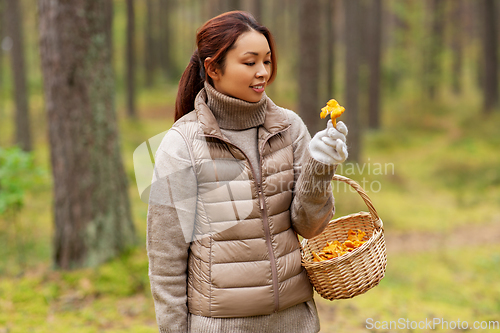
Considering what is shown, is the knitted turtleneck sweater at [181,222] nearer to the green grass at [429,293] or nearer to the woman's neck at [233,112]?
the woman's neck at [233,112]

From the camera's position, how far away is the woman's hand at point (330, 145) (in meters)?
1.78

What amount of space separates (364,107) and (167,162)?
62.4 feet

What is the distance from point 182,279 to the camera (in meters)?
1.96

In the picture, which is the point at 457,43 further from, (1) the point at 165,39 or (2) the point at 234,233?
(2) the point at 234,233

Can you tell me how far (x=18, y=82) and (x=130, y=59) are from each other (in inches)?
247

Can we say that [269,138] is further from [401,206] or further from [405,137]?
[405,137]

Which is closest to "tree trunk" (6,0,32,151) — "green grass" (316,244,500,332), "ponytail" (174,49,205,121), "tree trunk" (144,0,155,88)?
"green grass" (316,244,500,332)

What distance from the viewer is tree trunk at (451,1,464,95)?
24875 millimetres

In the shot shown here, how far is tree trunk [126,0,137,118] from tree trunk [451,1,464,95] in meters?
17.9

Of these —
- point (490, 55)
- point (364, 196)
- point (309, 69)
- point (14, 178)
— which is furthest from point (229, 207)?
point (490, 55)

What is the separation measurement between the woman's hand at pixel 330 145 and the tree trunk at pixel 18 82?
11591 mm

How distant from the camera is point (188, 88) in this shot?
87.0 inches

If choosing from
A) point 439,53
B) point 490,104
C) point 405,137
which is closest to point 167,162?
point 405,137

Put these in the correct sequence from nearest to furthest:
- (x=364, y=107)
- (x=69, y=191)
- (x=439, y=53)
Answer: (x=69, y=191) → (x=364, y=107) → (x=439, y=53)
